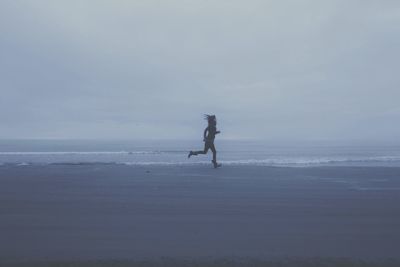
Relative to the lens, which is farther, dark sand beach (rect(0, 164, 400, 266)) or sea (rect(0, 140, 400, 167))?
sea (rect(0, 140, 400, 167))

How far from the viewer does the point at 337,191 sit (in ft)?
30.8

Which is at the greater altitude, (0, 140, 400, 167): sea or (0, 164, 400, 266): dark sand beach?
(0, 140, 400, 167): sea

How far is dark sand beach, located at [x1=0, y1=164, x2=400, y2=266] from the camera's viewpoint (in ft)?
14.4

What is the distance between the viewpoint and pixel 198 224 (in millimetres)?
5914

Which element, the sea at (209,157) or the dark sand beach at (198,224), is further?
the sea at (209,157)

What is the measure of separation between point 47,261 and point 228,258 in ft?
6.72

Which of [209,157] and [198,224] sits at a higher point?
[209,157]

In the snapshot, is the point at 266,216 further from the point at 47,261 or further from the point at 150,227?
the point at 47,261

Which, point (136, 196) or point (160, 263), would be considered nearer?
point (160, 263)

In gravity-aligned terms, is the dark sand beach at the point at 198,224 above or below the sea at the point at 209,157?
below

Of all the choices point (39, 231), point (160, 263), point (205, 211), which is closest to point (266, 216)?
point (205, 211)

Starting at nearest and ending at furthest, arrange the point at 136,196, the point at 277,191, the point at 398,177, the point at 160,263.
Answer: the point at 160,263 < the point at 136,196 < the point at 277,191 < the point at 398,177

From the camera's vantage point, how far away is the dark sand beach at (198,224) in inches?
172

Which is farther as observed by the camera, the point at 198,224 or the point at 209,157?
the point at 209,157
